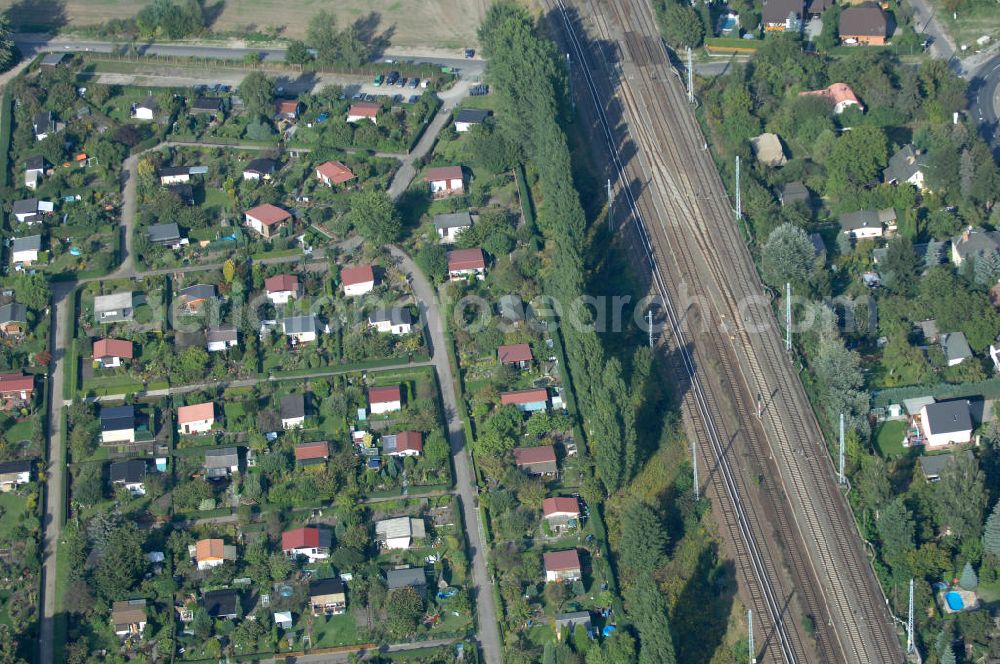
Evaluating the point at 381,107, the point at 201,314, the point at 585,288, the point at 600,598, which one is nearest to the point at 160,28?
the point at 381,107

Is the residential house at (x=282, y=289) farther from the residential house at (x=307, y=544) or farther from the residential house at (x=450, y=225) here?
the residential house at (x=307, y=544)

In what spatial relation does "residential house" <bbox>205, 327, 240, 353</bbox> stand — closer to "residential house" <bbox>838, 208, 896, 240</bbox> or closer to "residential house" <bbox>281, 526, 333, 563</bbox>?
"residential house" <bbox>281, 526, 333, 563</bbox>

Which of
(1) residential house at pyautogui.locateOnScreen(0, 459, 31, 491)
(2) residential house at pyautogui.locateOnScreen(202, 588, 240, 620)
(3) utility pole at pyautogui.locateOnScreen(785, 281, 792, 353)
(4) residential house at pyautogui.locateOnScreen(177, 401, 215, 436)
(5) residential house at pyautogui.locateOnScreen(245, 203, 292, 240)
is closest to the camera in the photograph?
(2) residential house at pyautogui.locateOnScreen(202, 588, 240, 620)

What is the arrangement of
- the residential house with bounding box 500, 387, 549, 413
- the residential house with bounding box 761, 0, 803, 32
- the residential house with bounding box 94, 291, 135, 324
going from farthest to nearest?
the residential house with bounding box 761, 0, 803, 32
the residential house with bounding box 94, 291, 135, 324
the residential house with bounding box 500, 387, 549, 413

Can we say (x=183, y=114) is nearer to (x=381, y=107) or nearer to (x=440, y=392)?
(x=381, y=107)

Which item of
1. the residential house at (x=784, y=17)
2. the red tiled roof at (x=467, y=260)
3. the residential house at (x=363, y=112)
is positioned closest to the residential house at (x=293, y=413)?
the red tiled roof at (x=467, y=260)

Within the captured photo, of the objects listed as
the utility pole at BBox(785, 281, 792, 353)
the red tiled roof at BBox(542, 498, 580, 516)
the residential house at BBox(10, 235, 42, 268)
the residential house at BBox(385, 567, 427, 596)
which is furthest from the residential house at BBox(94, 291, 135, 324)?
the utility pole at BBox(785, 281, 792, 353)

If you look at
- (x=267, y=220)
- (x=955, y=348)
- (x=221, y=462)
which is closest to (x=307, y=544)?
(x=221, y=462)
